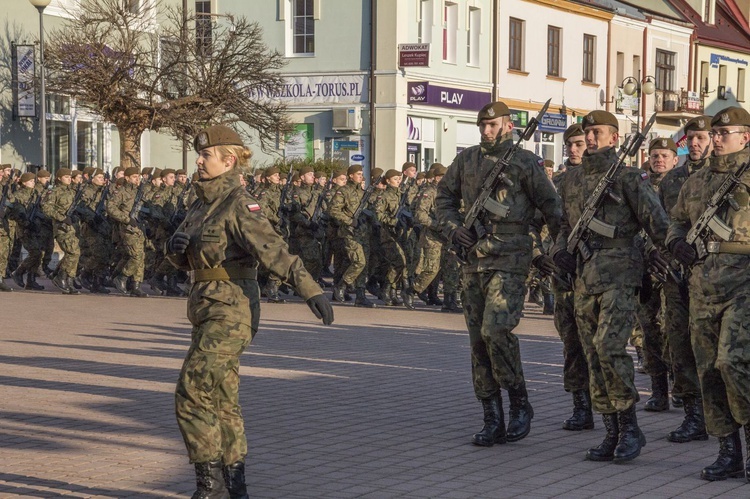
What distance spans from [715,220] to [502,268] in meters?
1.48

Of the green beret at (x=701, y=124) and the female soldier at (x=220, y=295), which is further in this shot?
the green beret at (x=701, y=124)

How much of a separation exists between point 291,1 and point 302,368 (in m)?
29.2

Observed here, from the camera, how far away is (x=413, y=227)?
20.3 metres

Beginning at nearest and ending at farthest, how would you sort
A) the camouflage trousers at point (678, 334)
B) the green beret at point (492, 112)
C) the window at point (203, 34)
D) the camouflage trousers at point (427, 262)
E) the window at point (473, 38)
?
the green beret at point (492, 112), the camouflage trousers at point (678, 334), the camouflage trousers at point (427, 262), the window at point (203, 34), the window at point (473, 38)

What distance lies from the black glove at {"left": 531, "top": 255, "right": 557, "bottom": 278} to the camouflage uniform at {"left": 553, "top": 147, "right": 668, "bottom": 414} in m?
0.26

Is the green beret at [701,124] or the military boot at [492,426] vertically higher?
the green beret at [701,124]

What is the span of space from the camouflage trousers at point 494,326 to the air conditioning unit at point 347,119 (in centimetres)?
2988

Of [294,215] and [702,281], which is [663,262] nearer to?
[702,281]

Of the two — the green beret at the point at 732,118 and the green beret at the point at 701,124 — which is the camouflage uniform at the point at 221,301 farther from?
the green beret at the point at 701,124

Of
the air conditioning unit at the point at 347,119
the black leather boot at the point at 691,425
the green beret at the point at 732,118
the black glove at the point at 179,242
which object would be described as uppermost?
the air conditioning unit at the point at 347,119

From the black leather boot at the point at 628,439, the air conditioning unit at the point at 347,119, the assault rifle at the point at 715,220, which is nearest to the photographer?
the assault rifle at the point at 715,220

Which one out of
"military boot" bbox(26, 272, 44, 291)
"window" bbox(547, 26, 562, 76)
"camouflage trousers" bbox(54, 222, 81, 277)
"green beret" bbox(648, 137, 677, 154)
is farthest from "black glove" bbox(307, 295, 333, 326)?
"window" bbox(547, 26, 562, 76)

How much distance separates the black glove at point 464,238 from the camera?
29.3 feet

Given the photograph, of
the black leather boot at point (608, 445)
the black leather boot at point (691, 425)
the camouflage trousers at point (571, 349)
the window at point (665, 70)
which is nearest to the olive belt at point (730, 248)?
the black leather boot at point (608, 445)
